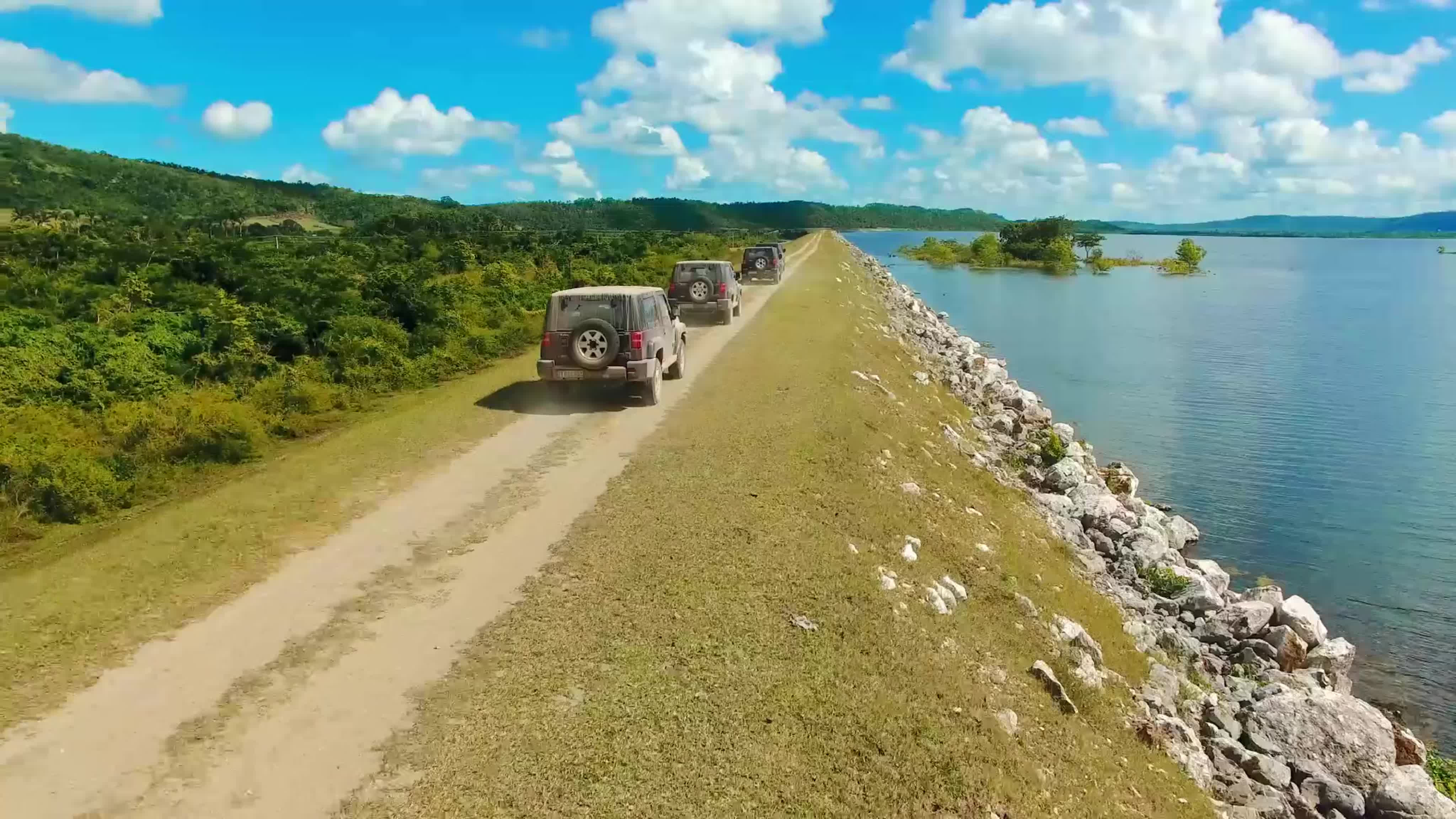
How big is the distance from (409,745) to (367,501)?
233 inches

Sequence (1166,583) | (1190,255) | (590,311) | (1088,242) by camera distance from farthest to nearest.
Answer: (1088,242) < (1190,255) < (590,311) < (1166,583)

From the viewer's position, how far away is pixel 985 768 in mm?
7262

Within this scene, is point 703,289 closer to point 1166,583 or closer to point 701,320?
point 701,320

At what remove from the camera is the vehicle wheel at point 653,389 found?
700 inches

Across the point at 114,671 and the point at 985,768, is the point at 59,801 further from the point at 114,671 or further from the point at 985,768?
the point at 985,768

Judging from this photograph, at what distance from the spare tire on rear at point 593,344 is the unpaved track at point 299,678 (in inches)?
186

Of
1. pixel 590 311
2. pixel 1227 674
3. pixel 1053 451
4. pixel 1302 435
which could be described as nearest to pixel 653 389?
pixel 590 311

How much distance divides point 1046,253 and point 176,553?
138 m

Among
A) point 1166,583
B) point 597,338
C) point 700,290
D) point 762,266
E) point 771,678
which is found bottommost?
point 1166,583

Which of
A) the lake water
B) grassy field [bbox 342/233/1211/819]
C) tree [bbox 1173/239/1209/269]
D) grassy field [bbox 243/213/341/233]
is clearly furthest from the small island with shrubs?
grassy field [bbox 342/233/1211/819]

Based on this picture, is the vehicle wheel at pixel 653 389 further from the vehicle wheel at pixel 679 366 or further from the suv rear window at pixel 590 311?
the vehicle wheel at pixel 679 366

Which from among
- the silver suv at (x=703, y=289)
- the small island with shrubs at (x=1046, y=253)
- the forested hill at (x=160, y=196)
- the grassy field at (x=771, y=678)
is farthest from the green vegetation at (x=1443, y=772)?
the small island with shrubs at (x=1046, y=253)

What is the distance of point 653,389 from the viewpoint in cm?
1791

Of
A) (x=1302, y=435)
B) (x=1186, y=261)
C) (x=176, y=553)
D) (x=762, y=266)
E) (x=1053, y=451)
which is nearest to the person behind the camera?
(x=176, y=553)
